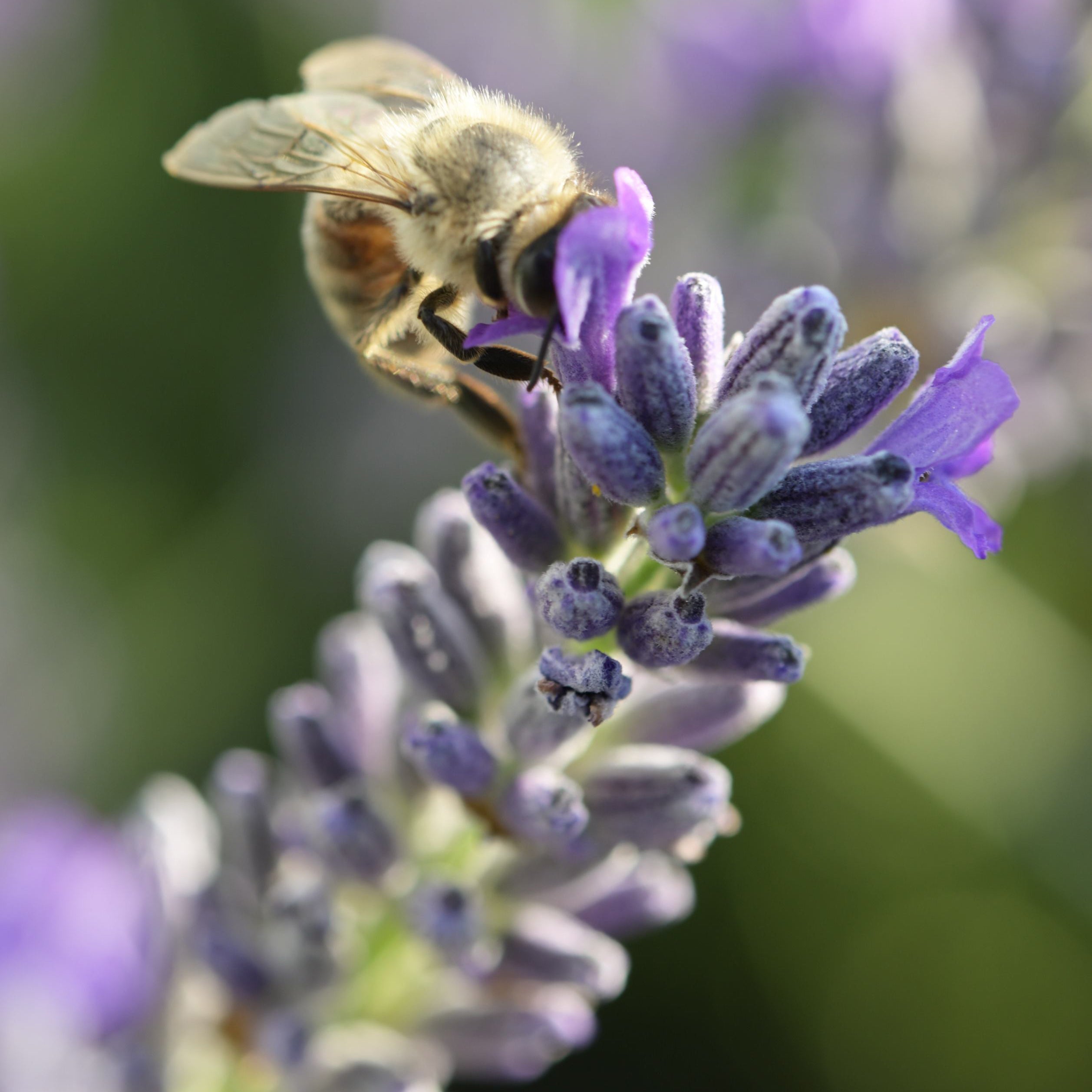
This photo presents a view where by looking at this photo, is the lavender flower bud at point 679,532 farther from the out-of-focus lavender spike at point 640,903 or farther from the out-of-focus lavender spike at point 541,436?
the out-of-focus lavender spike at point 640,903

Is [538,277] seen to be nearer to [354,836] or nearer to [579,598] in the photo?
[579,598]

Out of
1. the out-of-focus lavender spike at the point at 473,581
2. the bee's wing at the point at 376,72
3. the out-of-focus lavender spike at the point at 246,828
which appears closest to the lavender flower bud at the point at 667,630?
the out-of-focus lavender spike at the point at 473,581

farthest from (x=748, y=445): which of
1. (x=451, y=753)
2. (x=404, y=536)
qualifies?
(x=404, y=536)

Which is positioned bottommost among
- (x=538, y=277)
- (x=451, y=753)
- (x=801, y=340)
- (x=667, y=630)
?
(x=451, y=753)

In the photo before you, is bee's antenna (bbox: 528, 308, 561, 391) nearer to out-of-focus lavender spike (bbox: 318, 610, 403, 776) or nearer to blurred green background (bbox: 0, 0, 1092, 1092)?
out-of-focus lavender spike (bbox: 318, 610, 403, 776)

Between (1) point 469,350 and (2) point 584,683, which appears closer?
(2) point 584,683

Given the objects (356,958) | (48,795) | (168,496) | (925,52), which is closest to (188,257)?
(168,496)

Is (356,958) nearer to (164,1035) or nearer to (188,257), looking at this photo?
(164,1035)
